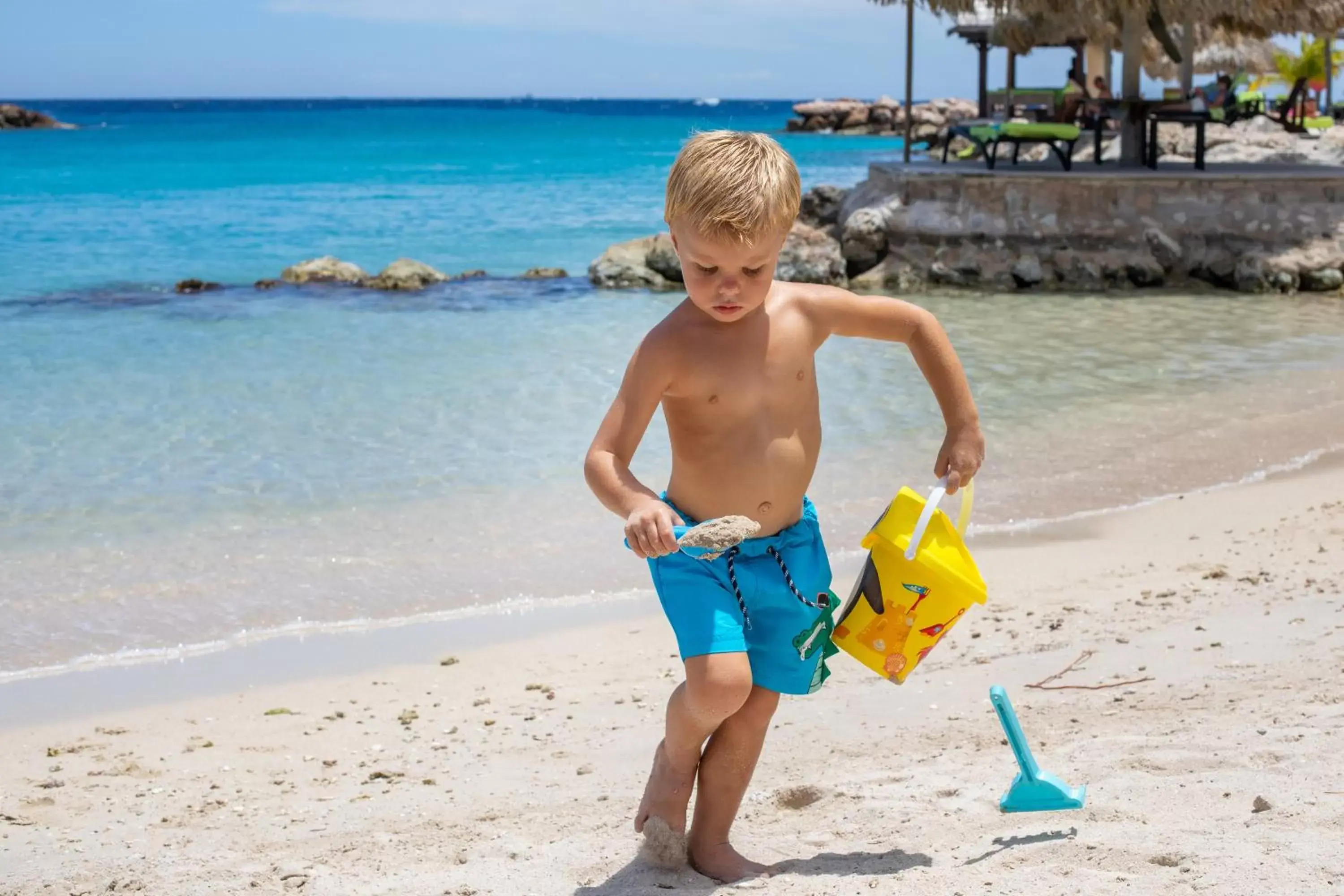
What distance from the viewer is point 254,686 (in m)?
3.81

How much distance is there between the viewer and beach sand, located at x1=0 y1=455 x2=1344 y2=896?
227cm

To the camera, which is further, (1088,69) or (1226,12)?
(1088,69)

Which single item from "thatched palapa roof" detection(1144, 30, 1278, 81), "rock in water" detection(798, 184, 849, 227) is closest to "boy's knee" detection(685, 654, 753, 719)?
"rock in water" detection(798, 184, 849, 227)

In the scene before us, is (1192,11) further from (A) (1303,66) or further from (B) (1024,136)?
(A) (1303,66)

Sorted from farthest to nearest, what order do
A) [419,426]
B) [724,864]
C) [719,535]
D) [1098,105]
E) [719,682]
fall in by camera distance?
[1098,105] → [419,426] → [724,864] → [719,682] → [719,535]

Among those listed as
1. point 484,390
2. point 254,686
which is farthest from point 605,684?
point 484,390

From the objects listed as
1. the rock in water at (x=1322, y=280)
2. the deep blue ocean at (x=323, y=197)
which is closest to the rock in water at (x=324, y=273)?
the deep blue ocean at (x=323, y=197)

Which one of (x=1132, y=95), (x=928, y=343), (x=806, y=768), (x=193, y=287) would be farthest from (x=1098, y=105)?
(x=928, y=343)

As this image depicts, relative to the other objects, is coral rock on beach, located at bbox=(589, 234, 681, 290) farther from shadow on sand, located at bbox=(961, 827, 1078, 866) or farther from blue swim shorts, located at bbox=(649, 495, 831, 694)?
shadow on sand, located at bbox=(961, 827, 1078, 866)

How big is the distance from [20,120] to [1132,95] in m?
67.4

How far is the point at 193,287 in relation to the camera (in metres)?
13.6

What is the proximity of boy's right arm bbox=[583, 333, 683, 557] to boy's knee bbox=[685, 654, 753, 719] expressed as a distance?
0.24m

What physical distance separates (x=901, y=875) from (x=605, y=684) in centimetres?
157

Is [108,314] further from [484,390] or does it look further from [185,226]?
[185,226]
